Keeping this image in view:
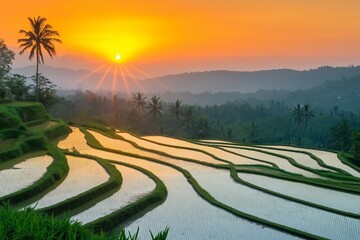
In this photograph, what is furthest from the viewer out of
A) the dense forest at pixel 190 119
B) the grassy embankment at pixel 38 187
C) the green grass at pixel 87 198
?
the dense forest at pixel 190 119

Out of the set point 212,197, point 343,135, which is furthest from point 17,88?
point 343,135

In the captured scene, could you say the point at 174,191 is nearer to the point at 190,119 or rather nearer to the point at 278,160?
the point at 278,160

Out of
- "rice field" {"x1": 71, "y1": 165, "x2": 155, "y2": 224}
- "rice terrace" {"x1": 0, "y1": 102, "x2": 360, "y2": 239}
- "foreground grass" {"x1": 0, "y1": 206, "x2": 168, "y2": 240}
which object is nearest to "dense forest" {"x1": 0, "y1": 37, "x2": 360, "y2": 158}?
"rice terrace" {"x1": 0, "y1": 102, "x2": 360, "y2": 239}

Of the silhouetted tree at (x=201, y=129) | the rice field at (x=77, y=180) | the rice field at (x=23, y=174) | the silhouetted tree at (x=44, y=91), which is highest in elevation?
the silhouetted tree at (x=44, y=91)

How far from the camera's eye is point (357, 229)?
14.1m

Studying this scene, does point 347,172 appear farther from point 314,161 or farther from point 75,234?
point 75,234

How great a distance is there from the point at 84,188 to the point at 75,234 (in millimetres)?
10946

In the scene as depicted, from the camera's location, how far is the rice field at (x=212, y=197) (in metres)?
13.9

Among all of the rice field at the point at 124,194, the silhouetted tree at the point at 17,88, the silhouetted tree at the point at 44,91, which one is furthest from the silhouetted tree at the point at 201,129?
the rice field at the point at 124,194

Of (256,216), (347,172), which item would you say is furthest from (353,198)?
(347,172)

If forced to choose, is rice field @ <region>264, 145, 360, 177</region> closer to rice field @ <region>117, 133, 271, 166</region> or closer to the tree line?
rice field @ <region>117, 133, 271, 166</region>

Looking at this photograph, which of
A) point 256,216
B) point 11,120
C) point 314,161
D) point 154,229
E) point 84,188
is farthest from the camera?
point 314,161

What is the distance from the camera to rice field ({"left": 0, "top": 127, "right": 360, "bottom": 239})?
13906mm

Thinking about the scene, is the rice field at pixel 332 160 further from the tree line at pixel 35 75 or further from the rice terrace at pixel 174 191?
the tree line at pixel 35 75
